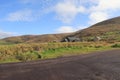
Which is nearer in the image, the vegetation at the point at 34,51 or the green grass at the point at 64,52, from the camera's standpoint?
the vegetation at the point at 34,51

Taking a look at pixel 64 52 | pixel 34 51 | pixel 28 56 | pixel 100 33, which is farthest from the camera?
pixel 100 33

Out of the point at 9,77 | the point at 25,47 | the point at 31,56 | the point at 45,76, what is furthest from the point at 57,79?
the point at 25,47

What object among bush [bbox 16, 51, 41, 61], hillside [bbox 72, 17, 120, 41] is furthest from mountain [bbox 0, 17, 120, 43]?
bush [bbox 16, 51, 41, 61]

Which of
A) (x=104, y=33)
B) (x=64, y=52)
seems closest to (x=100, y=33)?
(x=104, y=33)

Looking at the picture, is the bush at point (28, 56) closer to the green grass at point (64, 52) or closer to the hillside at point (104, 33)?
the green grass at point (64, 52)

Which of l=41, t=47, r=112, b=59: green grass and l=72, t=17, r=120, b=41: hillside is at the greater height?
l=72, t=17, r=120, b=41: hillside

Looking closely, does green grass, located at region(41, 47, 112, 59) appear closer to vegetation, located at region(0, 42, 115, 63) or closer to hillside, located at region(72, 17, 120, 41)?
vegetation, located at region(0, 42, 115, 63)

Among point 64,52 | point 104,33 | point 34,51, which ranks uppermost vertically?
point 104,33

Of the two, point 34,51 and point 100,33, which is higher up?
point 100,33

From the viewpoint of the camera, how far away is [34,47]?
31547 mm

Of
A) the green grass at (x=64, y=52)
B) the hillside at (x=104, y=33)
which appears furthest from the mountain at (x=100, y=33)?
the green grass at (x=64, y=52)

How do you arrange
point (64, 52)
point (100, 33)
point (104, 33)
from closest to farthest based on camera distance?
point (64, 52)
point (104, 33)
point (100, 33)

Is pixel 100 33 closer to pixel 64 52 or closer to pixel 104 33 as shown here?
pixel 104 33

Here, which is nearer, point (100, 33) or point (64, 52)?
point (64, 52)
